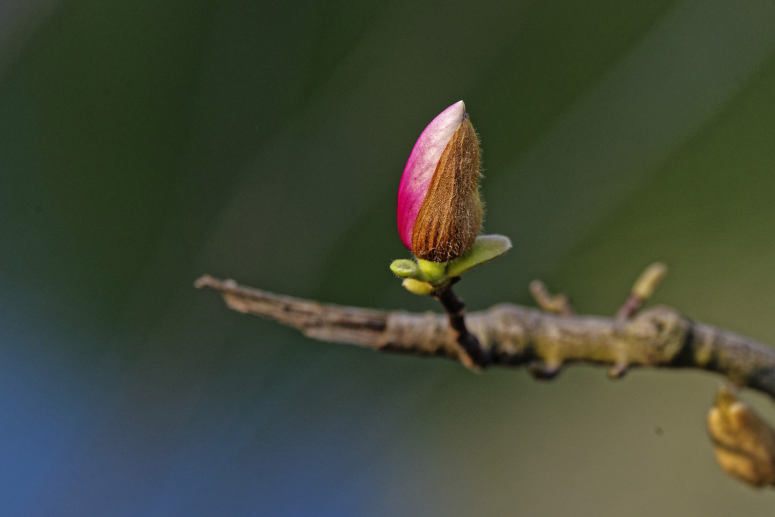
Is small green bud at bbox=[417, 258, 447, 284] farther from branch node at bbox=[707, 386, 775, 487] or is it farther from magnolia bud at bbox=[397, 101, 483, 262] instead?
branch node at bbox=[707, 386, 775, 487]

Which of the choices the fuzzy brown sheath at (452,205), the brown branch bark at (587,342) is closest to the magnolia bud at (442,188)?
the fuzzy brown sheath at (452,205)

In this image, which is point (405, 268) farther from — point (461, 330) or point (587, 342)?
point (587, 342)

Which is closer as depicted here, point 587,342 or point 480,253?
point 480,253

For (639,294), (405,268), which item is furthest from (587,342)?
(405,268)

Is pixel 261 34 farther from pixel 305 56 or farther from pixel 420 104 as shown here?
pixel 420 104

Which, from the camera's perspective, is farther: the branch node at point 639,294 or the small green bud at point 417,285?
the branch node at point 639,294

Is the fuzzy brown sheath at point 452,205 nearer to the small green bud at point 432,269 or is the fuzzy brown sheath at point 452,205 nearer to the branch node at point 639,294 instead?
the small green bud at point 432,269

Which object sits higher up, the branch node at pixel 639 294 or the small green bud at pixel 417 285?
the small green bud at pixel 417 285
